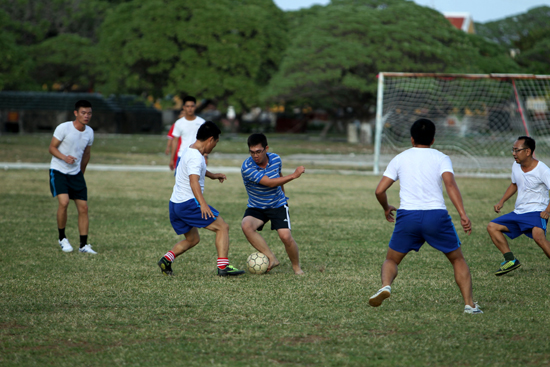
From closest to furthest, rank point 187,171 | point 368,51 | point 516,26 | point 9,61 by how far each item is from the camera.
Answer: point 187,171
point 9,61
point 368,51
point 516,26

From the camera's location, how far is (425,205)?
16.5ft

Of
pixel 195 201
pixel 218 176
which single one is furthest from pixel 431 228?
pixel 218 176

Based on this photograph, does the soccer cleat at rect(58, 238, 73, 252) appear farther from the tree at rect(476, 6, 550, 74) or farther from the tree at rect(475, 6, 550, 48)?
the tree at rect(475, 6, 550, 48)

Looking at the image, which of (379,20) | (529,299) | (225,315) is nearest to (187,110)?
(225,315)

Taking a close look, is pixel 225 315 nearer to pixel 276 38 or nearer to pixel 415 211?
pixel 415 211

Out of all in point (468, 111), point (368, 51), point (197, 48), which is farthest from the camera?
point (197, 48)

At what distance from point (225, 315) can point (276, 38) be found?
30.9 m

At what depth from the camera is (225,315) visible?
5082 mm

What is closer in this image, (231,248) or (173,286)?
(173,286)

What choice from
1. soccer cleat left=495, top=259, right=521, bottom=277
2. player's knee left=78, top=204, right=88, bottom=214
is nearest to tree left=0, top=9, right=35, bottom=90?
player's knee left=78, top=204, right=88, bottom=214

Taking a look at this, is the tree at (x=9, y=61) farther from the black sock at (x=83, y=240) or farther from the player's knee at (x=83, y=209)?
the black sock at (x=83, y=240)

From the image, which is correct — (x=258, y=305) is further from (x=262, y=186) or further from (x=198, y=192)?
(x=262, y=186)

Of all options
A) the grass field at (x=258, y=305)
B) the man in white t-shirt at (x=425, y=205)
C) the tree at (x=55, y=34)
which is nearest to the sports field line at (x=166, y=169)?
the grass field at (x=258, y=305)

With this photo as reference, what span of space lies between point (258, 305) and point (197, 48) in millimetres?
29930
